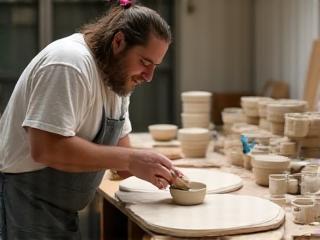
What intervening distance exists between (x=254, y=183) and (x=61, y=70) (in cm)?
106

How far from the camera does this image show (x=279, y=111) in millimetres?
2779

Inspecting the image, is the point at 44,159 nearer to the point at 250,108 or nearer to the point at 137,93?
the point at 250,108

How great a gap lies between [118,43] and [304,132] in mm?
1022

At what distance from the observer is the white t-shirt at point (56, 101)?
71.1 inches

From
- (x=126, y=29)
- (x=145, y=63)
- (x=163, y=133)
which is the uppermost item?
(x=126, y=29)

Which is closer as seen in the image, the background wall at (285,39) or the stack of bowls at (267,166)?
the stack of bowls at (267,166)

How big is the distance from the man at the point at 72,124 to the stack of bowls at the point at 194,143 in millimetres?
966

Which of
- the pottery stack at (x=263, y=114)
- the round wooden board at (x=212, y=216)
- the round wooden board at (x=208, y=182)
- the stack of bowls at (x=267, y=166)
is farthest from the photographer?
the pottery stack at (x=263, y=114)

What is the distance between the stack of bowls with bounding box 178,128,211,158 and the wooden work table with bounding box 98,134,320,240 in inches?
2.3

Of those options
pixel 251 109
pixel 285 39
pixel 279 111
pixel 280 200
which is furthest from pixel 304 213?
pixel 285 39

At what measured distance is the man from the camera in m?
1.82

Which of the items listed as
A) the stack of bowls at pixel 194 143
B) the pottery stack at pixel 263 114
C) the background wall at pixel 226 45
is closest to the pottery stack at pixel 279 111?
the pottery stack at pixel 263 114

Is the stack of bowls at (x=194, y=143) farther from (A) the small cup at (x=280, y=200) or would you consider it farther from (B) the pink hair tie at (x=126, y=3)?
(B) the pink hair tie at (x=126, y=3)

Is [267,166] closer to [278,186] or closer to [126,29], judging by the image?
[278,186]
